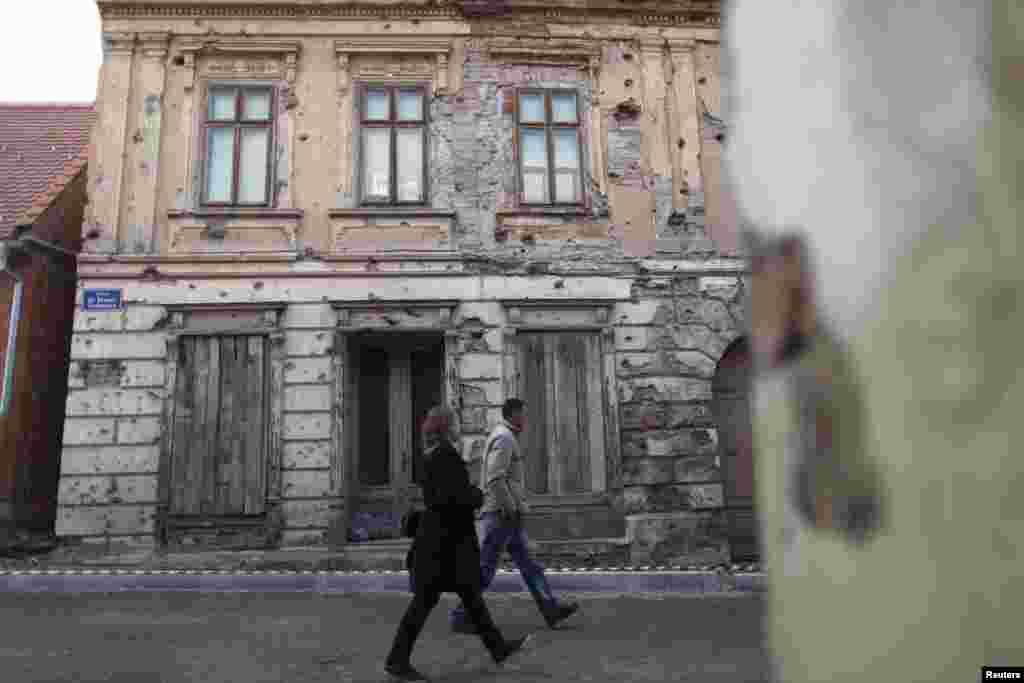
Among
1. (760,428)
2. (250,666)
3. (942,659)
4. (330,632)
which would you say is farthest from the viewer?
(330,632)

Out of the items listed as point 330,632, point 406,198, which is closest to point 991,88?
point 330,632

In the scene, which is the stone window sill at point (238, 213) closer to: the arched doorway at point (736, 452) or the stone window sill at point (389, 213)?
the stone window sill at point (389, 213)

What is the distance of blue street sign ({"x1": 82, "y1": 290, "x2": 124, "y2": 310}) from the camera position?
876 centimetres

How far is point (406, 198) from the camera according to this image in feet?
30.9

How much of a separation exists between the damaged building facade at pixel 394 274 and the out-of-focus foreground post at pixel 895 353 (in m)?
8.14

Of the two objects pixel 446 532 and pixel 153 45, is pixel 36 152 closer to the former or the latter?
pixel 153 45

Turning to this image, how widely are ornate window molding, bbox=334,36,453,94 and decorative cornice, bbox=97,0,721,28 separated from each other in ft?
1.03

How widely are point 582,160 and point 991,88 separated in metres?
9.30

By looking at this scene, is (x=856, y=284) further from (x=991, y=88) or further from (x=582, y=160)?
(x=582, y=160)

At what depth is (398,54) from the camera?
965cm

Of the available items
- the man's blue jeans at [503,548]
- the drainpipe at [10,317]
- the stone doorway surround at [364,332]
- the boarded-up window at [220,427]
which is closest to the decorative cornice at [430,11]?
the drainpipe at [10,317]

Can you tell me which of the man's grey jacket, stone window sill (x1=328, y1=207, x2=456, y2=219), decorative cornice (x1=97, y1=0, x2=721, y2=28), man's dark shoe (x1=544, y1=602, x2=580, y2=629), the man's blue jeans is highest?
decorative cornice (x1=97, y1=0, x2=721, y2=28)

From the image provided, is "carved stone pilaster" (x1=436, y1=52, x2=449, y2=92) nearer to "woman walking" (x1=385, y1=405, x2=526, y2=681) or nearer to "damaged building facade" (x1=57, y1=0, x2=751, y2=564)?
"damaged building facade" (x1=57, y1=0, x2=751, y2=564)

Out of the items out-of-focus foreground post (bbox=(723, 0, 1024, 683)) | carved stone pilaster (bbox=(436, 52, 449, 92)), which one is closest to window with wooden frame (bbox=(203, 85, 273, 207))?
carved stone pilaster (bbox=(436, 52, 449, 92))
